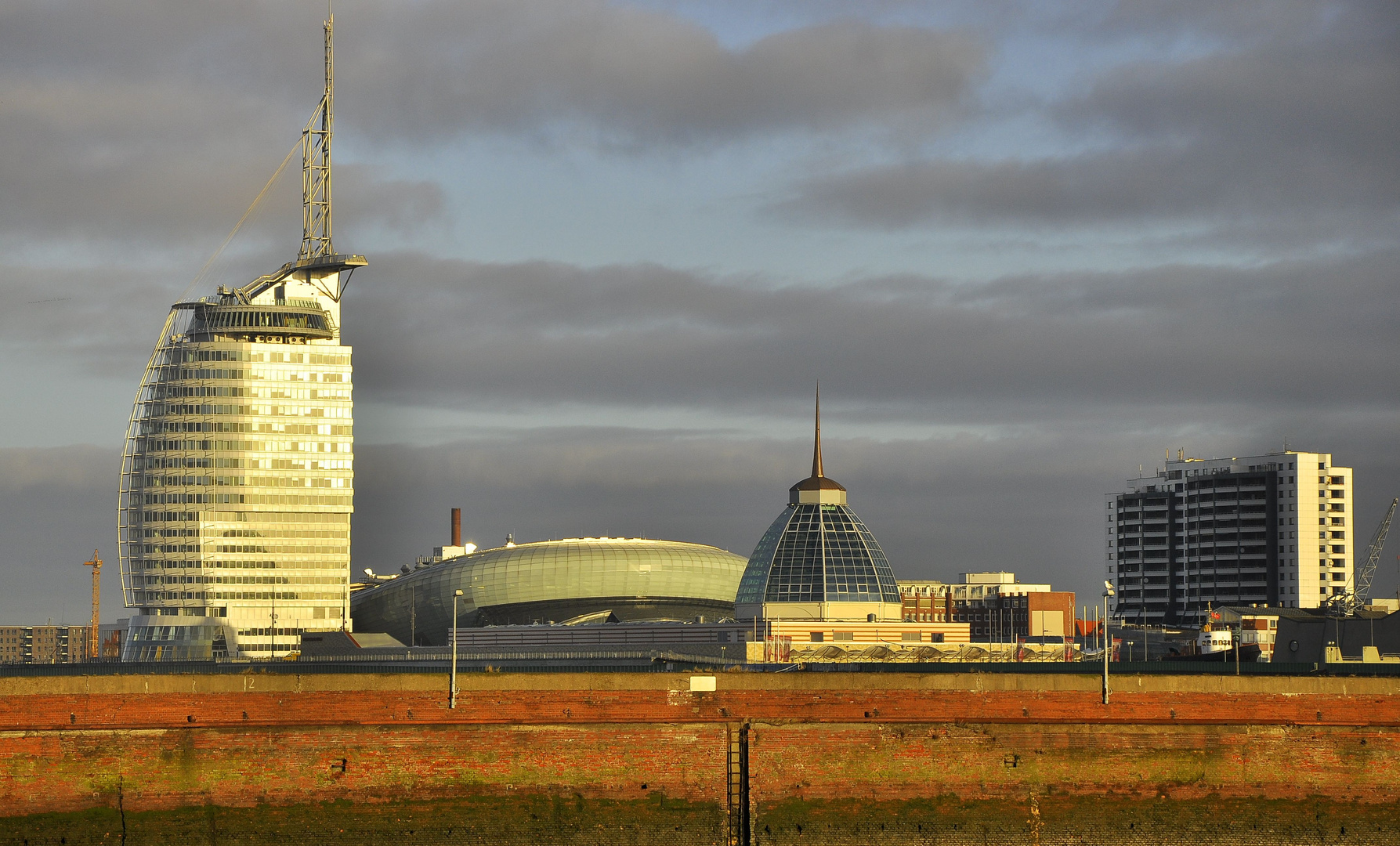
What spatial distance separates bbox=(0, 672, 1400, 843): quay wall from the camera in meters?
57.3

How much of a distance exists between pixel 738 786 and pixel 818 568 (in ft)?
308

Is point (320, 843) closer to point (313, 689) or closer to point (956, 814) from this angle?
point (313, 689)

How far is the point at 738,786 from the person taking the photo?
5997 centimetres

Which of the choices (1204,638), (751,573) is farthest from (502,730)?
Result: (1204,638)

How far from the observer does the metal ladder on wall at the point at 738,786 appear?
59.7 m

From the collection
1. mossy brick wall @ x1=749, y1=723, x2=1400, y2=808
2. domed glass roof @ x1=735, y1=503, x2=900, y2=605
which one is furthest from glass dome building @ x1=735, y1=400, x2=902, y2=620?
mossy brick wall @ x1=749, y1=723, x2=1400, y2=808

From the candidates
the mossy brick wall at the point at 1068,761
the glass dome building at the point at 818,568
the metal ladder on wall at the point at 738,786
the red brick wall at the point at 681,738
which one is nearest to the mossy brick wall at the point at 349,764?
the red brick wall at the point at 681,738

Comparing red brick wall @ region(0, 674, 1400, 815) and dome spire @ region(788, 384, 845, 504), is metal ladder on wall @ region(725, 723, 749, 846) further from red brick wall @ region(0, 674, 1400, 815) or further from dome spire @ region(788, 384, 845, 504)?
dome spire @ region(788, 384, 845, 504)

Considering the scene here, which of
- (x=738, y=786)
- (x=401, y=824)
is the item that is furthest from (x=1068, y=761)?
(x=401, y=824)

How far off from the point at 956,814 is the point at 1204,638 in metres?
112

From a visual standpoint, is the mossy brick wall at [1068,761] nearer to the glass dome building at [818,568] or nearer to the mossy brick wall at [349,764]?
the mossy brick wall at [349,764]

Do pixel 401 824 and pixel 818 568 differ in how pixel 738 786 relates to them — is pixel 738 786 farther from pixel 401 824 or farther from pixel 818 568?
pixel 818 568

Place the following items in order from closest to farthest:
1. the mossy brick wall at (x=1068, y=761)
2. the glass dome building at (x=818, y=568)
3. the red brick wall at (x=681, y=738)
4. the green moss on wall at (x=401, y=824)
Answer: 1. the green moss on wall at (x=401, y=824)
2. the red brick wall at (x=681, y=738)
3. the mossy brick wall at (x=1068, y=761)
4. the glass dome building at (x=818, y=568)

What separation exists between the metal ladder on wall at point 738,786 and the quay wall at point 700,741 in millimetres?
204
